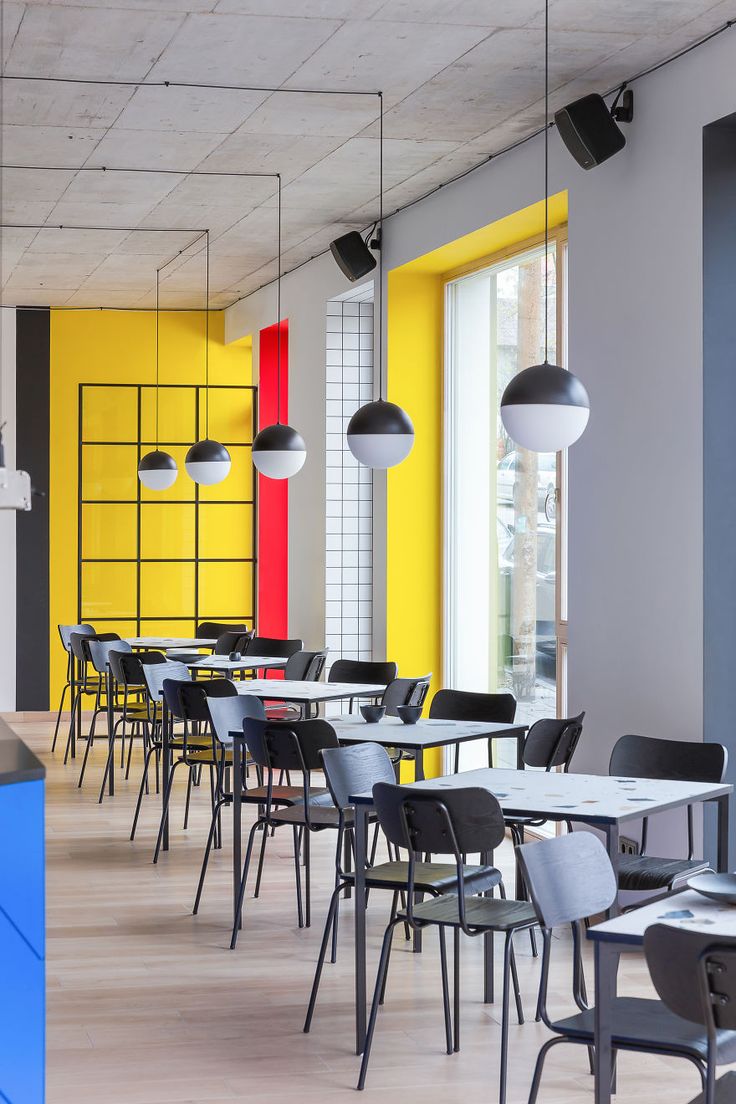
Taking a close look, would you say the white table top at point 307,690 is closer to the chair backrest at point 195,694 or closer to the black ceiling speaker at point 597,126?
the chair backrest at point 195,694

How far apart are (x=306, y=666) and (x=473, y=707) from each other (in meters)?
2.16

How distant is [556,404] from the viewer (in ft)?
13.4

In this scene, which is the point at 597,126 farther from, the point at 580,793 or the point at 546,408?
the point at 580,793

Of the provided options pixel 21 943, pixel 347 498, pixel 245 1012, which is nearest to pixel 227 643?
pixel 347 498

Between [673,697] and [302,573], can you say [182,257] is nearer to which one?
[302,573]

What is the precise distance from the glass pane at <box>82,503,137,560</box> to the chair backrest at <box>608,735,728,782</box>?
712cm

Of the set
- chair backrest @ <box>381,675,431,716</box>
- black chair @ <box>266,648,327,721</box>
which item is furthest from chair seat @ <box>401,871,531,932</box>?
black chair @ <box>266,648,327,721</box>

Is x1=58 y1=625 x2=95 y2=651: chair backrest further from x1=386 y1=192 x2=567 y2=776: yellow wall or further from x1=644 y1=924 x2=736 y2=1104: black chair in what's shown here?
x1=644 y1=924 x2=736 y2=1104: black chair

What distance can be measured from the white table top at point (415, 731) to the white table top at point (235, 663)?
7.27 feet

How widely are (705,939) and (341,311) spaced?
689cm

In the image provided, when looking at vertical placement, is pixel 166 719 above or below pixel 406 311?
below

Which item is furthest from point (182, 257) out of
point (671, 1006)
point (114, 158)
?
point (671, 1006)

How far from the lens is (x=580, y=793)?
3.82 meters

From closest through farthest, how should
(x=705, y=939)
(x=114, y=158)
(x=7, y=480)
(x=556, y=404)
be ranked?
(x=705, y=939) < (x=7, y=480) < (x=556, y=404) < (x=114, y=158)
